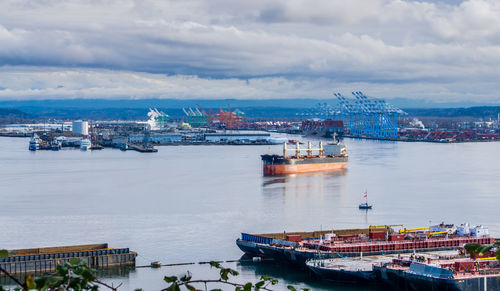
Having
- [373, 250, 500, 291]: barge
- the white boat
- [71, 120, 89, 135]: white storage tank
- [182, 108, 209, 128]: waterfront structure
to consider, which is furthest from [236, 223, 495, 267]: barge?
[182, 108, 209, 128]: waterfront structure

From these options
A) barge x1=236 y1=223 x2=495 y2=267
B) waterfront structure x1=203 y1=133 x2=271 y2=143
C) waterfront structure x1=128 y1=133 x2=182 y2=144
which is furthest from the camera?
A: waterfront structure x1=203 y1=133 x2=271 y2=143

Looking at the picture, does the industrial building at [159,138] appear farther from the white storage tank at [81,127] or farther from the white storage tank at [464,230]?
the white storage tank at [464,230]

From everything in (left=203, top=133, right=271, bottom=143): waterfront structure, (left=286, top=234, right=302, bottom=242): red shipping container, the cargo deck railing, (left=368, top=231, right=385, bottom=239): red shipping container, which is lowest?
the cargo deck railing

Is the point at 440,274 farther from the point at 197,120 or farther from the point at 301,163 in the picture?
the point at 197,120

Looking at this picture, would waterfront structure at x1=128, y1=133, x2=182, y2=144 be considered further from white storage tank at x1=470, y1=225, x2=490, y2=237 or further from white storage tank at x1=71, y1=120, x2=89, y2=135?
white storage tank at x1=470, y1=225, x2=490, y2=237

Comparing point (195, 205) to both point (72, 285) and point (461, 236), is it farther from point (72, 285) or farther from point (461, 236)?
point (72, 285)

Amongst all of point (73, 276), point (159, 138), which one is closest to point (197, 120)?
point (159, 138)
